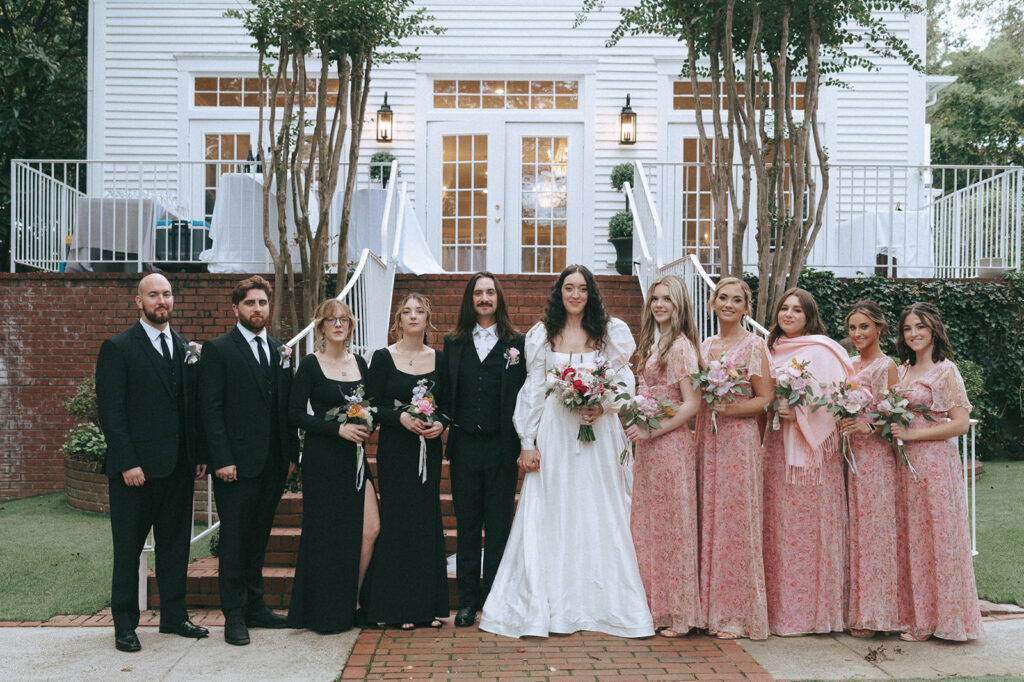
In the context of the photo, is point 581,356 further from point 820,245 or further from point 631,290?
point 820,245

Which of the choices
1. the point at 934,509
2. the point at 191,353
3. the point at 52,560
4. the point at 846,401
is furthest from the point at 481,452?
the point at 52,560

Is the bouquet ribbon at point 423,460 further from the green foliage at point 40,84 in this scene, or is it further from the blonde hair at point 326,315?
the green foliage at point 40,84

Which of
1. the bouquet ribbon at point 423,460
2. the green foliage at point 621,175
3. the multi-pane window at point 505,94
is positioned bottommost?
the bouquet ribbon at point 423,460

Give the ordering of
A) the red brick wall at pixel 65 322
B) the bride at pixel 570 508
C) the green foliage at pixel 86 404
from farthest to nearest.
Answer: the red brick wall at pixel 65 322 < the green foliage at pixel 86 404 < the bride at pixel 570 508

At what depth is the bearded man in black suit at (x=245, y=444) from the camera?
187 inches

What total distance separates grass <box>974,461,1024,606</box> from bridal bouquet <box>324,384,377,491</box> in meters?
3.97

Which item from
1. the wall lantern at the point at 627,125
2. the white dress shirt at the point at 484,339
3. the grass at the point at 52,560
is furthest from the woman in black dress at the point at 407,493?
the wall lantern at the point at 627,125

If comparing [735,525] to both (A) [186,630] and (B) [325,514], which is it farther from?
(A) [186,630]

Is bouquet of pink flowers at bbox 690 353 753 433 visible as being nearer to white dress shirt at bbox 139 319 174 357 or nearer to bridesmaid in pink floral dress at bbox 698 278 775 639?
bridesmaid in pink floral dress at bbox 698 278 775 639

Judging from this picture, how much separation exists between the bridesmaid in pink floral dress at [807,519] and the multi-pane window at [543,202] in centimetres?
814

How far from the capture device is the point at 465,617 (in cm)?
491

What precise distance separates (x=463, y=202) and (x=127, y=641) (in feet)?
29.9

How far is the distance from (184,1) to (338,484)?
10.5m

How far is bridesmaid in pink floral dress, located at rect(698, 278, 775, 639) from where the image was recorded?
474 centimetres
